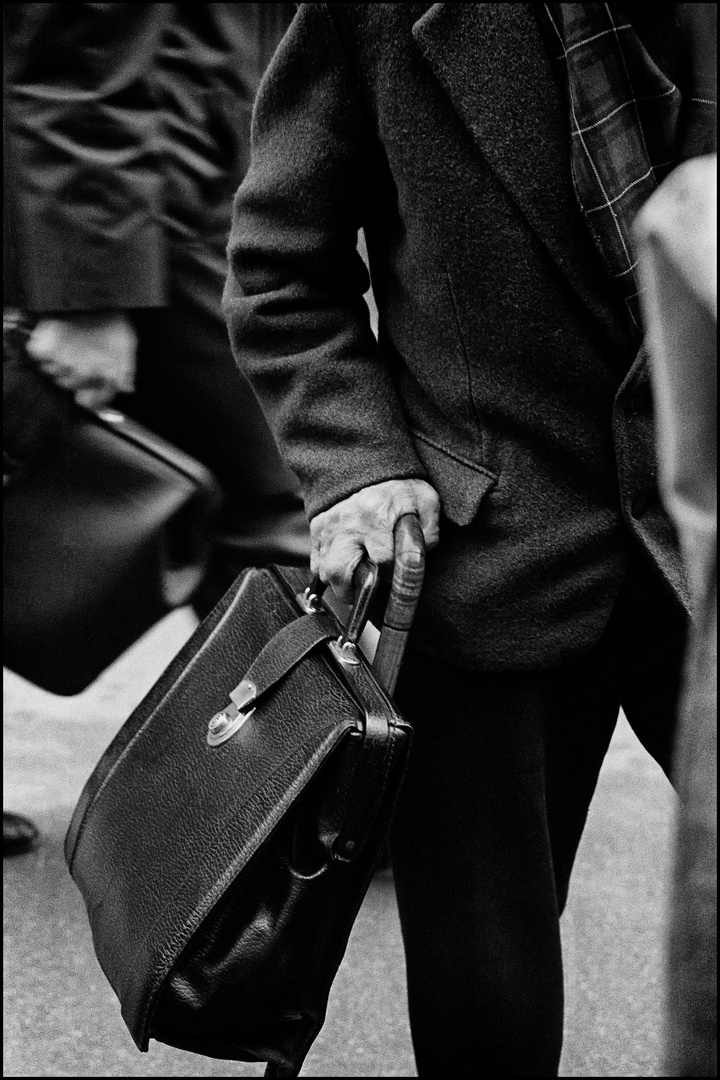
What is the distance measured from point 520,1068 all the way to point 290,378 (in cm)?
80

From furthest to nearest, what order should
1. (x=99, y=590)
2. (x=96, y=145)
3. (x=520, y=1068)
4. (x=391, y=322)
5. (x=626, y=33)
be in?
(x=99, y=590)
(x=96, y=145)
(x=520, y=1068)
(x=391, y=322)
(x=626, y=33)

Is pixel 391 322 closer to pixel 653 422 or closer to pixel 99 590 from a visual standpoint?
pixel 653 422

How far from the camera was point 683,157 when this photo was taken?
1172mm

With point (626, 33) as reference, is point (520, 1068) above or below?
below

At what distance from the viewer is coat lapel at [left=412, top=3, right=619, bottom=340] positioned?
1144mm

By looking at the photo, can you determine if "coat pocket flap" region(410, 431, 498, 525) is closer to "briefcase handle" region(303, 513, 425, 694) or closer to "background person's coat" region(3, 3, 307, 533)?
"briefcase handle" region(303, 513, 425, 694)

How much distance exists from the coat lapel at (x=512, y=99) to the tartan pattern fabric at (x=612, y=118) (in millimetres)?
21

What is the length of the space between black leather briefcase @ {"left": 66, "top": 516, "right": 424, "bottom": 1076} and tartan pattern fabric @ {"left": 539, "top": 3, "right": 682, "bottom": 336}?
343mm

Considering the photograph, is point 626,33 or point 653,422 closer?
point 626,33

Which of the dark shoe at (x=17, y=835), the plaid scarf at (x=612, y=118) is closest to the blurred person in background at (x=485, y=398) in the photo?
the plaid scarf at (x=612, y=118)

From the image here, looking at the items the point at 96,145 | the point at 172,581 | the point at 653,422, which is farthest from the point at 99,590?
the point at 653,422

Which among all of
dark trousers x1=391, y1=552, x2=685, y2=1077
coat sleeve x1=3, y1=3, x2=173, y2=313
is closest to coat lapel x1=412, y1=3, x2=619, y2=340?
dark trousers x1=391, y1=552, x2=685, y2=1077

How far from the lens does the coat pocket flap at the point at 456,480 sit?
50.2 inches

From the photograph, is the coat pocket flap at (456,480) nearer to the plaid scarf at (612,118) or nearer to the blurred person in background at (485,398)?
the blurred person in background at (485,398)
